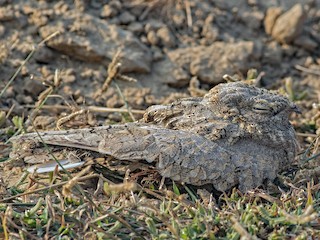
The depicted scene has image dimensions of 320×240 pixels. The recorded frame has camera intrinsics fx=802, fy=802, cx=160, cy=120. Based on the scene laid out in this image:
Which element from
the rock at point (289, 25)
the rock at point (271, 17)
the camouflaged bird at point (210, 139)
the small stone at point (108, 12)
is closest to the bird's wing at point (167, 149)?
the camouflaged bird at point (210, 139)

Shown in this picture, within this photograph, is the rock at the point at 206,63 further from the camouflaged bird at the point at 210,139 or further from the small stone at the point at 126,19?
the camouflaged bird at the point at 210,139

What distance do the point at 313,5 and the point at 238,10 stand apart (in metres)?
0.77

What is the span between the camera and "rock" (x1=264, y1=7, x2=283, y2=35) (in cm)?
712

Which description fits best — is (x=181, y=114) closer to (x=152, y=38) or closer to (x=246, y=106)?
(x=246, y=106)

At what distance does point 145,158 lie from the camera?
4305mm

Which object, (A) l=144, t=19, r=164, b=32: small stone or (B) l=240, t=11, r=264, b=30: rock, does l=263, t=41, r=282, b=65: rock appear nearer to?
(B) l=240, t=11, r=264, b=30: rock

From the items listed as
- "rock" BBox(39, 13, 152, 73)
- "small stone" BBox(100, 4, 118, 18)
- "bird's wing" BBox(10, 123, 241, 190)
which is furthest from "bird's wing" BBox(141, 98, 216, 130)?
"small stone" BBox(100, 4, 118, 18)

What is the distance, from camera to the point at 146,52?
6586mm

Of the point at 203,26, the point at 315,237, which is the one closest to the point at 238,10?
the point at 203,26

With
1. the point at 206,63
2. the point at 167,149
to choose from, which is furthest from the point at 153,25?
the point at 167,149

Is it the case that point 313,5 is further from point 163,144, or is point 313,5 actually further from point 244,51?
point 163,144

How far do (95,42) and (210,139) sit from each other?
2.31 m

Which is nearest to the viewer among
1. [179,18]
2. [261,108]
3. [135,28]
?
[261,108]

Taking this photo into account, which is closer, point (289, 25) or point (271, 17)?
point (289, 25)
